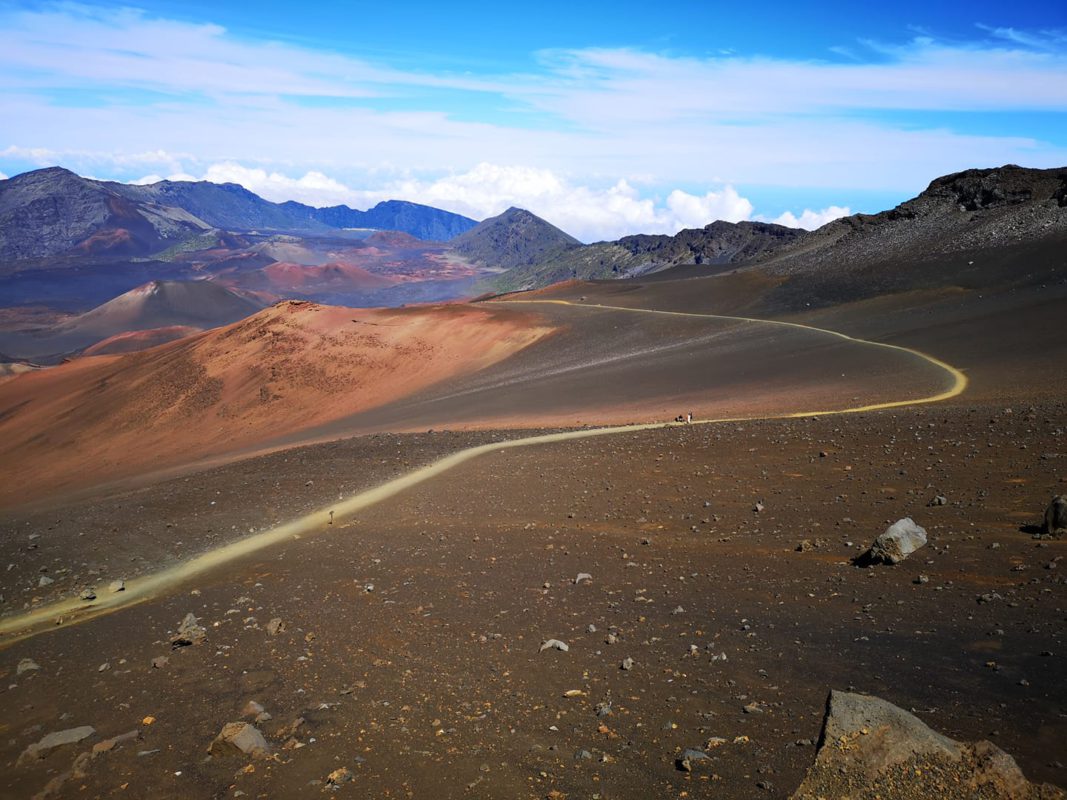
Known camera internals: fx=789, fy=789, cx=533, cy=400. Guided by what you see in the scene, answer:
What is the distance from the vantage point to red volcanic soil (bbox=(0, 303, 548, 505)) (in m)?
34.7

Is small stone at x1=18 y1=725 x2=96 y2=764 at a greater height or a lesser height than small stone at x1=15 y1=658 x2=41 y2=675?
greater

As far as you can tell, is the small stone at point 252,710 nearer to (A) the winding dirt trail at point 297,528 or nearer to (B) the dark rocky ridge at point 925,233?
(A) the winding dirt trail at point 297,528

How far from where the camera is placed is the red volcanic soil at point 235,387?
114 ft

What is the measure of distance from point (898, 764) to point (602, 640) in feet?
13.0

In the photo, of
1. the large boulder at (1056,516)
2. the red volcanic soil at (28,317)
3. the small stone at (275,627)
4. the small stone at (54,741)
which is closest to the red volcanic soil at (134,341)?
the red volcanic soil at (28,317)

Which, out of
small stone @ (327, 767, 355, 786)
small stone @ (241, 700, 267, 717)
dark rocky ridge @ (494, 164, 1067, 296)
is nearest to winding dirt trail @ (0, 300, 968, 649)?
small stone @ (241, 700, 267, 717)

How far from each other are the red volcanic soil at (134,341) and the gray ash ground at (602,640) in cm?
8418

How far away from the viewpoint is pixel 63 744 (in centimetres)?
792

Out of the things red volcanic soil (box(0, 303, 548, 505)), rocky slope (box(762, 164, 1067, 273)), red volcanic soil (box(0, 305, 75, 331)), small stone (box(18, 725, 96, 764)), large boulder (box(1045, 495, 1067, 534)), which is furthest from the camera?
red volcanic soil (box(0, 305, 75, 331))

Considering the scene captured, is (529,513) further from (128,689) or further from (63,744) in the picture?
(63,744)

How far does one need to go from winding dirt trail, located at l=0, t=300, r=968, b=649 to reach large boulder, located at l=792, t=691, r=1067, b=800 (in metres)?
10.9

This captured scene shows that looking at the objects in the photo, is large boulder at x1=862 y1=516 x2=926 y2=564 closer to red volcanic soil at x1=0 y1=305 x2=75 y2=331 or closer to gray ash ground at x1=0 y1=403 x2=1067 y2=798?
gray ash ground at x1=0 y1=403 x2=1067 y2=798

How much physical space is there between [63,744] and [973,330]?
3311cm

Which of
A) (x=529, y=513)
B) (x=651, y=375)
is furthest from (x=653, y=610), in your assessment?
(x=651, y=375)
